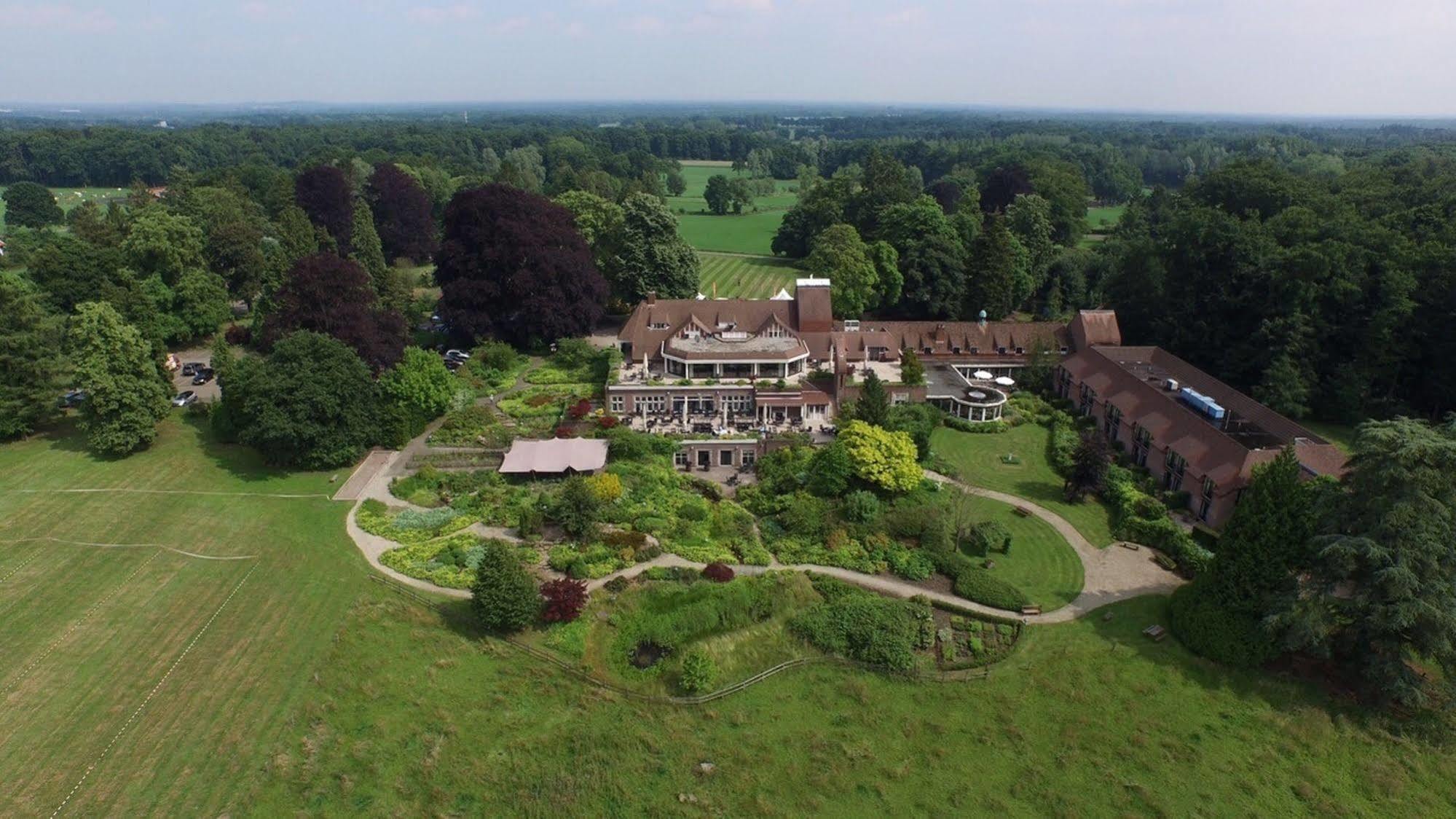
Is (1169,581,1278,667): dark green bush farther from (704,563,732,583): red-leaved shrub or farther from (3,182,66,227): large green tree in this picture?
(3,182,66,227): large green tree

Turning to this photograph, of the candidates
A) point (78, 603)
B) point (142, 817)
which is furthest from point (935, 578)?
point (78, 603)

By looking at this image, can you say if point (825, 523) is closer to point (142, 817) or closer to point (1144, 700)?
point (1144, 700)

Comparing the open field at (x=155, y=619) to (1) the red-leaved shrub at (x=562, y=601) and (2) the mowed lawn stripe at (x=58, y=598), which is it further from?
(1) the red-leaved shrub at (x=562, y=601)

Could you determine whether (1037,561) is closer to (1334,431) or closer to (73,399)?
(1334,431)

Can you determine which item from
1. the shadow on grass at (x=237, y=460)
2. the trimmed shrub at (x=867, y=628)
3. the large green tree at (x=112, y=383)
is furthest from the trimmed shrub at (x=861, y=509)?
the large green tree at (x=112, y=383)

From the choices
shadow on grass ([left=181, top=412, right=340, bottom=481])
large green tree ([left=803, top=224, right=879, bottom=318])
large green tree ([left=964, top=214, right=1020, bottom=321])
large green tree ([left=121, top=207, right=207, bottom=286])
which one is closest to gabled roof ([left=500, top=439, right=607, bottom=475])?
shadow on grass ([left=181, top=412, right=340, bottom=481])

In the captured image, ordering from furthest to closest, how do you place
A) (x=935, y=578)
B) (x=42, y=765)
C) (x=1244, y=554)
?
(x=935, y=578) < (x=1244, y=554) < (x=42, y=765)
